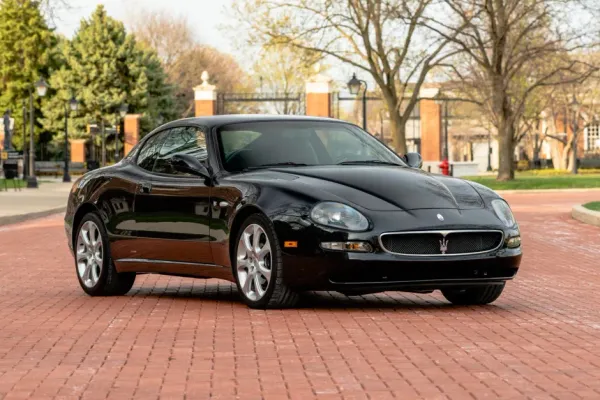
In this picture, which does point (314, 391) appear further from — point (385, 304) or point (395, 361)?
point (385, 304)

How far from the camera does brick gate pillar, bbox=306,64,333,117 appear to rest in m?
79.2

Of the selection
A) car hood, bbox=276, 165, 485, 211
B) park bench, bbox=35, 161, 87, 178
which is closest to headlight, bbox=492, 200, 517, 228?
car hood, bbox=276, 165, 485, 211

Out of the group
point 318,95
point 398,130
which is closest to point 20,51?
point 318,95

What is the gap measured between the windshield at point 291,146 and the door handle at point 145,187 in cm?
78

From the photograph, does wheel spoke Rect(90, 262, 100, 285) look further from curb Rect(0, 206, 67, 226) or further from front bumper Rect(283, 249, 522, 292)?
curb Rect(0, 206, 67, 226)

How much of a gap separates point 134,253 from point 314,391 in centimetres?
522

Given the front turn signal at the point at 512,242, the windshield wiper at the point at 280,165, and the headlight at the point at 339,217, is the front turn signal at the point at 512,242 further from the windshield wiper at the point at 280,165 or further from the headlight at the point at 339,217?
the windshield wiper at the point at 280,165

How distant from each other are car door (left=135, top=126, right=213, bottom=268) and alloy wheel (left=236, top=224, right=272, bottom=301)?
47cm

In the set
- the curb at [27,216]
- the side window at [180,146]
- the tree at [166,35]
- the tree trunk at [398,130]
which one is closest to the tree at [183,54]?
the tree at [166,35]

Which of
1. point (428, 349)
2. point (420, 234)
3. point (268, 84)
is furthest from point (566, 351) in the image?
point (268, 84)

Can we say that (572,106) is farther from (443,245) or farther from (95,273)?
(443,245)

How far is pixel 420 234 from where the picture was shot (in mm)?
9969

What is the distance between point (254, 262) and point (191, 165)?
1.20m

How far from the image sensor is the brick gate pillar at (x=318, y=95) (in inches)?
3117
